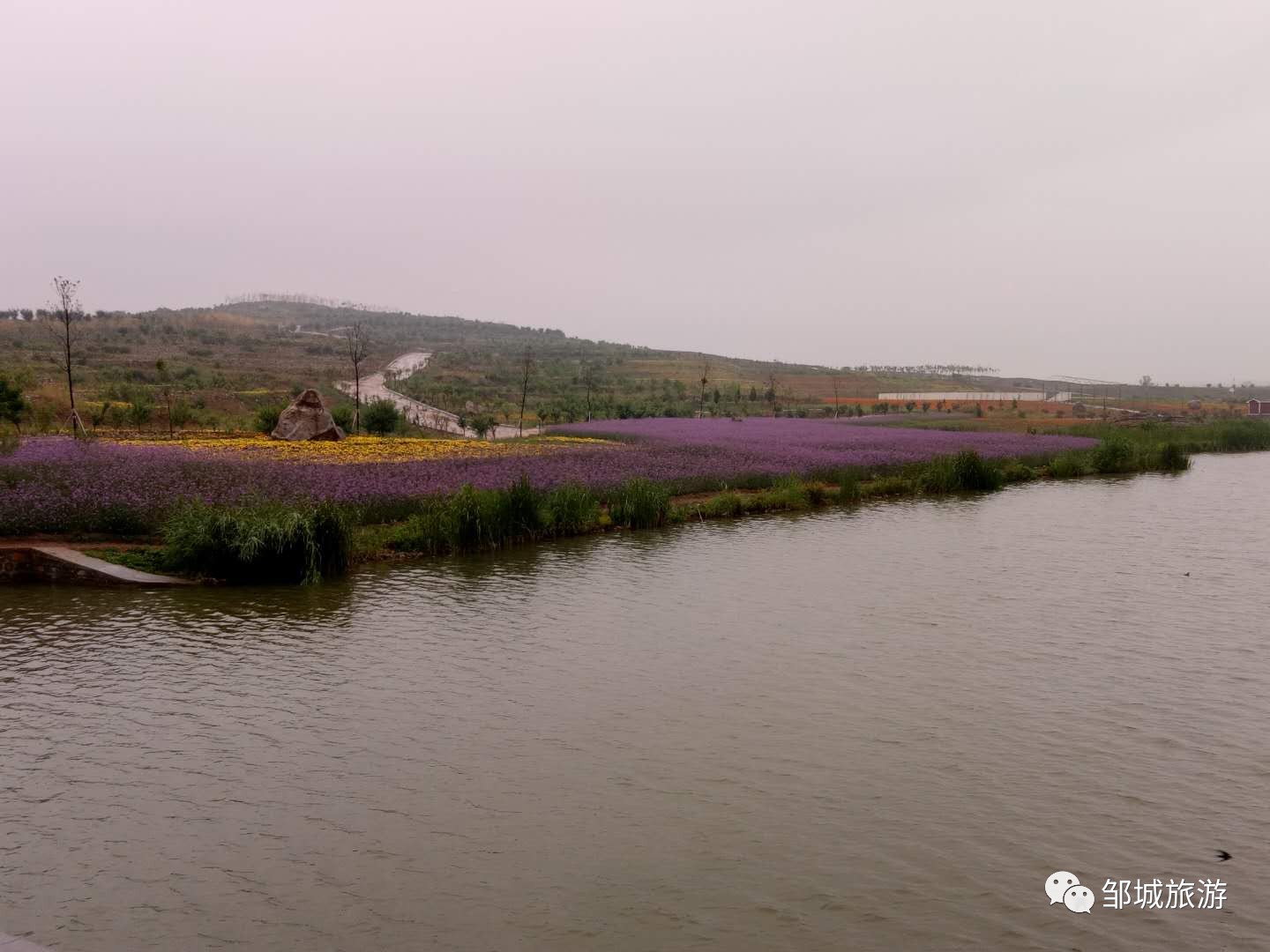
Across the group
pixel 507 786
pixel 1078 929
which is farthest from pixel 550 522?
pixel 1078 929

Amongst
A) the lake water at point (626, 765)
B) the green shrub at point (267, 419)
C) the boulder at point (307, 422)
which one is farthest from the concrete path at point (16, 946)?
the green shrub at point (267, 419)

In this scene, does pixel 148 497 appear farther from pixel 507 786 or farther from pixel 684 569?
pixel 507 786

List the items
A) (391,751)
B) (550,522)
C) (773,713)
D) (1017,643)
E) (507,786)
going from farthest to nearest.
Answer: (550,522) < (1017,643) < (773,713) < (391,751) < (507,786)

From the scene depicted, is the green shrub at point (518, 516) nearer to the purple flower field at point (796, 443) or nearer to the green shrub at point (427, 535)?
the green shrub at point (427, 535)

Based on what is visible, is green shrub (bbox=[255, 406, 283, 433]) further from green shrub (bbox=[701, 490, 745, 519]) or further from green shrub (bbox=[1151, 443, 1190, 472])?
green shrub (bbox=[1151, 443, 1190, 472])

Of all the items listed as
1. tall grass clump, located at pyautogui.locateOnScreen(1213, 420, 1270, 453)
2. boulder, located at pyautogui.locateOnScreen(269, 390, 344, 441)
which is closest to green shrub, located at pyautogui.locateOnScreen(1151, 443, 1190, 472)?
tall grass clump, located at pyautogui.locateOnScreen(1213, 420, 1270, 453)

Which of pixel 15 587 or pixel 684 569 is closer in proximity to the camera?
pixel 15 587
